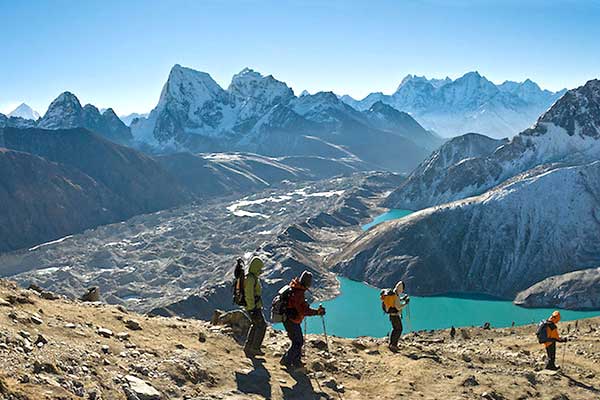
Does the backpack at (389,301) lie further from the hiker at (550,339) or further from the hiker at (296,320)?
the hiker at (296,320)

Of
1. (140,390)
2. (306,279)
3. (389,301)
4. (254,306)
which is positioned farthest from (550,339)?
(140,390)

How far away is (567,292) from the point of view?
373 ft

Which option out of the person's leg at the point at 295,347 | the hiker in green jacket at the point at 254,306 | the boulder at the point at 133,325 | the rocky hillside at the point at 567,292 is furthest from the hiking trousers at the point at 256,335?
the rocky hillside at the point at 567,292

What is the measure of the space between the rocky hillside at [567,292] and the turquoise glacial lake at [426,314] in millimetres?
2095

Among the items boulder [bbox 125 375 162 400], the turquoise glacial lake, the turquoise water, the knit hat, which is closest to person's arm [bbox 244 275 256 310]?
the knit hat

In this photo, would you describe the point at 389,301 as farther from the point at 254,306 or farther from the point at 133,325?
the point at 133,325

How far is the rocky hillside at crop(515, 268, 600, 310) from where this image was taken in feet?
362

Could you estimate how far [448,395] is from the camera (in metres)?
17.7

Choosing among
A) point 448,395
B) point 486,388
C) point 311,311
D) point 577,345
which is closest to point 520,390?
point 486,388

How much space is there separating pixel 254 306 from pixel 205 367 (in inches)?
109

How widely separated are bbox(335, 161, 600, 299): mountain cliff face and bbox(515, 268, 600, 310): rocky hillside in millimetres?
7612

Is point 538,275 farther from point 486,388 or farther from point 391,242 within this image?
point 486,388

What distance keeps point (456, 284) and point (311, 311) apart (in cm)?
12446

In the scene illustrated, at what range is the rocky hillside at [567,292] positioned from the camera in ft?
362
